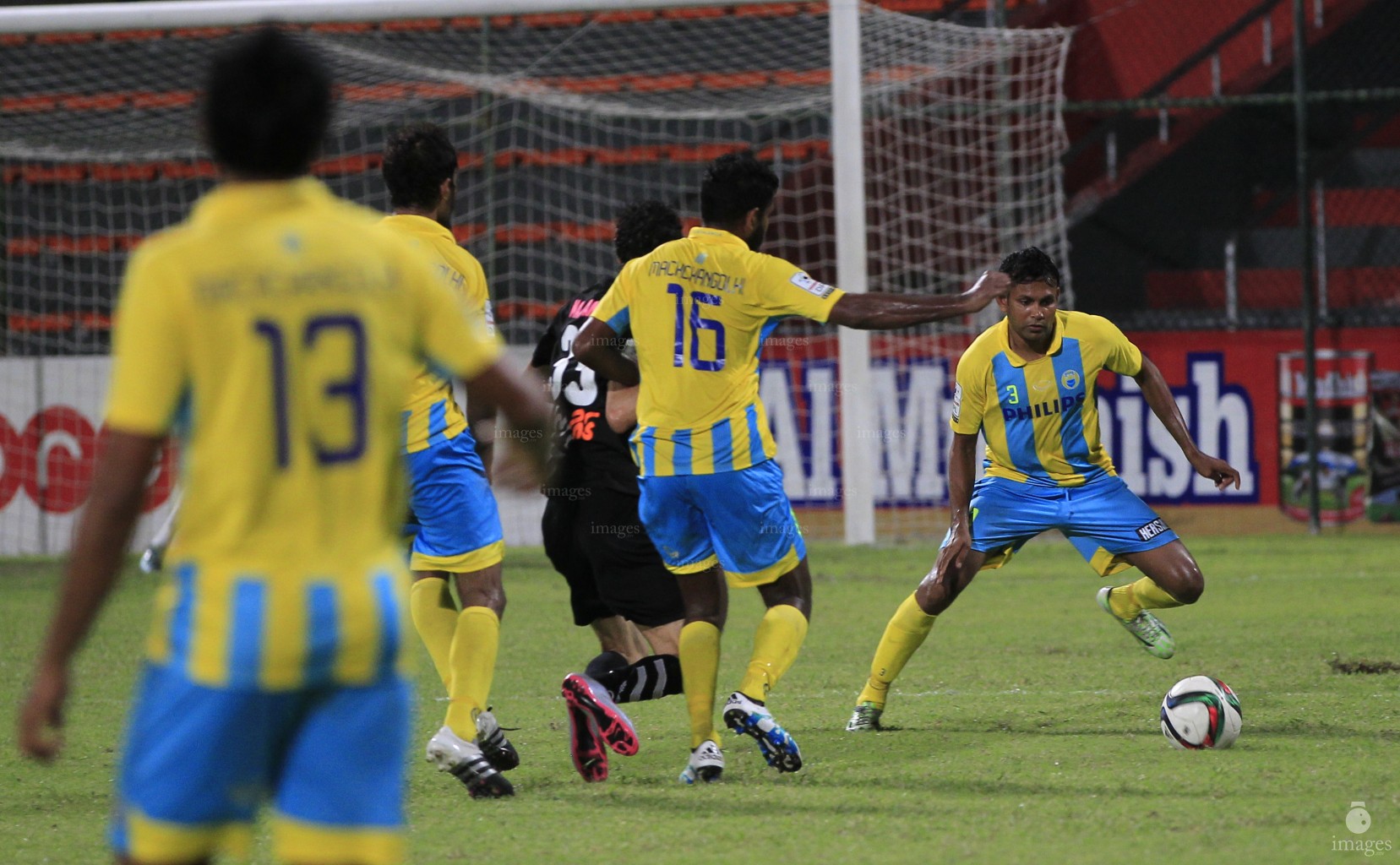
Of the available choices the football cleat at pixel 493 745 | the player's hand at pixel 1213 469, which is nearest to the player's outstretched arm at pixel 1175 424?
the player's hand at pixel 1213 469

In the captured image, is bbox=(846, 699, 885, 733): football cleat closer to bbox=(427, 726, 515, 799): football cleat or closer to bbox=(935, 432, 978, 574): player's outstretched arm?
bbox=(935, 432, 978, 574): player's outstretched arm

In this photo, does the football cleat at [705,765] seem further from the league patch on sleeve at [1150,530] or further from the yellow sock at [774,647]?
the league patch on sleeve at [1150,530]

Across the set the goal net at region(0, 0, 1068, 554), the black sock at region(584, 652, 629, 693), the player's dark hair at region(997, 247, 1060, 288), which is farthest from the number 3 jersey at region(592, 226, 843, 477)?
the goal net at region(0, 0, 1068, 554)

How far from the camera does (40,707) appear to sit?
2.48 meters

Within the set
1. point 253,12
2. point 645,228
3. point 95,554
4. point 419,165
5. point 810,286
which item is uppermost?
point 253,12

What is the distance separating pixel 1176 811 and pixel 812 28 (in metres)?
12.7

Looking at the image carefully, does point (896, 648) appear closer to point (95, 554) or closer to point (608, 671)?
point (608, 671)

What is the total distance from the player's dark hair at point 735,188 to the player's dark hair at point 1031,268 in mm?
1409

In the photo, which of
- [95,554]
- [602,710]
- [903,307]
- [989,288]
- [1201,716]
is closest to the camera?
[95,554]

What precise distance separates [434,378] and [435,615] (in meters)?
0.87

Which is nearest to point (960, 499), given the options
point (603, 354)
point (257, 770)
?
point (603, 354)

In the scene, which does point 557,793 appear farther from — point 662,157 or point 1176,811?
point 662,157

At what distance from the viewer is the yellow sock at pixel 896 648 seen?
20.4 feet

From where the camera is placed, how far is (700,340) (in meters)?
5.36
